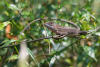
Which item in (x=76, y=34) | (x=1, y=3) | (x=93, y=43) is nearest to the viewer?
(x=76, y=34)

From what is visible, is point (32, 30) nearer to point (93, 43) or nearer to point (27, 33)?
point (27, 33)

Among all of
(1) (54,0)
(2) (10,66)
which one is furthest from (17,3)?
(2) (10,66)

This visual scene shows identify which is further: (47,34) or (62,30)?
(62,30)

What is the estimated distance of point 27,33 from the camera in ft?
12.4

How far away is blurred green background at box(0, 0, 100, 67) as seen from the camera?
10.9 feet

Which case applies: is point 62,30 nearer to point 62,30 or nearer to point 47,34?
point 62,30

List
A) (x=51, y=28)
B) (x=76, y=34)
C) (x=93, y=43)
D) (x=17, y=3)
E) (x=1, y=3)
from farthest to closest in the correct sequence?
(x=1, y=3)
(x=17, y=3)
(x=93, y=43)
(x=51, y=28)
(x=76, y=34)

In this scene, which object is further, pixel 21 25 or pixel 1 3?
pixel 1 3

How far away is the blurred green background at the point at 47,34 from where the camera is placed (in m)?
3.32

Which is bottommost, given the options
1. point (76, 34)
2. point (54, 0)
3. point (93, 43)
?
point (93, 43)

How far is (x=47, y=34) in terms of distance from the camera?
11.2 feet

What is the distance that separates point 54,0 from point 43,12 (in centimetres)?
44

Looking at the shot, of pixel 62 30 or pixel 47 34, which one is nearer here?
pixel 47 34

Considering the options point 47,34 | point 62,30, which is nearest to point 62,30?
point 62,30
